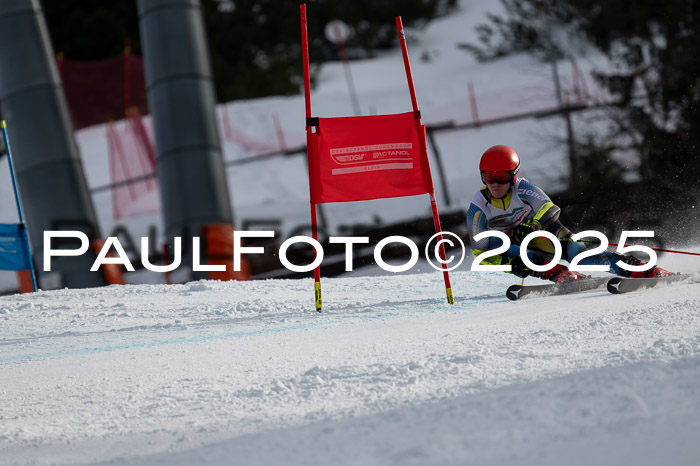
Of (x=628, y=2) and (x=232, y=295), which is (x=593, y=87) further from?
(x=232, y=295)

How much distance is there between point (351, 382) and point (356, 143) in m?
2.71

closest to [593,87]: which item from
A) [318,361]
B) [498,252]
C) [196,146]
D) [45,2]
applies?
[45,2]

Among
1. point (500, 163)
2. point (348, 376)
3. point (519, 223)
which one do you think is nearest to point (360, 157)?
point (500, 163)

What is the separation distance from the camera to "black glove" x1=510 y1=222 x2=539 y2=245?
638 cm

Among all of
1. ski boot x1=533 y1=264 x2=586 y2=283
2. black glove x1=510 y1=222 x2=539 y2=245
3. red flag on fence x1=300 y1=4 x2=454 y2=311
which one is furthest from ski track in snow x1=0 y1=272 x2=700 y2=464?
red flag on fence x1=300 y1=4 x2=454 y2=311

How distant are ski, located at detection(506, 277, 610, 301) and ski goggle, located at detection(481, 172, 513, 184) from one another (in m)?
0.79

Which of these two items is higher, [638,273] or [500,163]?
[500,163]

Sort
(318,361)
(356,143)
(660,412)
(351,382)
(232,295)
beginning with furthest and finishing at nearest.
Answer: (232,295)
(356,143)
(318,361)
(351,382)
(660,412)

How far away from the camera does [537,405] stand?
2.83m

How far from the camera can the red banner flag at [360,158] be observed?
594 centimetres

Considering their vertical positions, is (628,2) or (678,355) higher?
(628,2)

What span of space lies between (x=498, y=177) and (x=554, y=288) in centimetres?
97

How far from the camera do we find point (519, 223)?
6.40 meters

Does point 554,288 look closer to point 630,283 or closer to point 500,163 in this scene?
point 630,283
